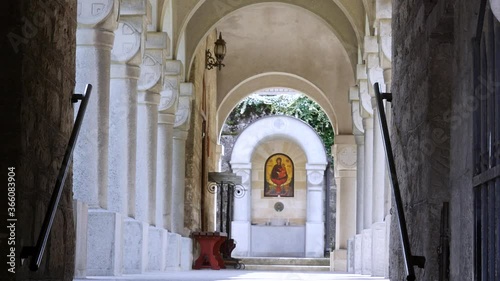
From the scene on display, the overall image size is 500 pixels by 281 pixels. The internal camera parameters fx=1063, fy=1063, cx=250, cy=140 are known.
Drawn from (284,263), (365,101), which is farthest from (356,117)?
(284,263)

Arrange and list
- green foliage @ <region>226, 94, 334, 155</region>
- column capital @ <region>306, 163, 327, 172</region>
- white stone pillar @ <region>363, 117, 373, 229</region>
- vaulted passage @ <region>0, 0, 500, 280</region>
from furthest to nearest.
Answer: green foliage @ <region>226, 94, 334, 155</region> < column capital @ <region>306, 163, 327, 172</region> < white stone pillar @ <region>363, 117, 373, 229</region> < vaulted passage @ <region>0, 0, 500, 280</region>

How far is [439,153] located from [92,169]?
A: 619 cm

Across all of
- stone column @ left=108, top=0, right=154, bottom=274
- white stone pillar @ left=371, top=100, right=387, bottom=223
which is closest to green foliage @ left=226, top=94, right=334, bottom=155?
white stone pillar @ left=371, top=100, right=387, bottom=223

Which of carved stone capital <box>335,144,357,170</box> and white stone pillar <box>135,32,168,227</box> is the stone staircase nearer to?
carved stone capital <box>335,144,357,170</box>

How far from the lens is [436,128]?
6.18 meters

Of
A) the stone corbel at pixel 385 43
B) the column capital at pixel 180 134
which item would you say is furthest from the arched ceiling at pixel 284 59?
the stone corbel at pixel 385 43

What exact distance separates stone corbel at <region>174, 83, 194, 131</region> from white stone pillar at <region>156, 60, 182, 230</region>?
107 centimetres

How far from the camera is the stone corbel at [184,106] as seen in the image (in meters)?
19.5

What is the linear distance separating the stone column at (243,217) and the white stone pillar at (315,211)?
6.19 feet

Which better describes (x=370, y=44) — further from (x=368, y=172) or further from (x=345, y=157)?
(x=345, y=157)

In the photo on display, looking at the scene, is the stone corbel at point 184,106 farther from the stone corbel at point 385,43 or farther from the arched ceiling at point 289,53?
the arched ceiling at point 289,53

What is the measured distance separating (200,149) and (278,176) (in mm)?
12228

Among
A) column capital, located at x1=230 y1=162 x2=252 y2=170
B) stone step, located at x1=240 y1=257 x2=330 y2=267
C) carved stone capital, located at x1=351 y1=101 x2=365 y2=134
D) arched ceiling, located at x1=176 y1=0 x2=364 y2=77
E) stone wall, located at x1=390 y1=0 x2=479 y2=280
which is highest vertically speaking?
arched ceiling, located at x1=176 y1=0 x2=364 y2=77

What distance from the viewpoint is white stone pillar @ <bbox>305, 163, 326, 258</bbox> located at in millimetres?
33197
